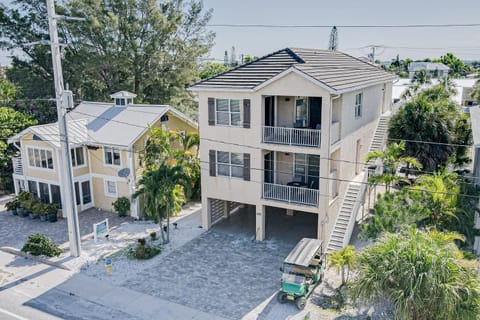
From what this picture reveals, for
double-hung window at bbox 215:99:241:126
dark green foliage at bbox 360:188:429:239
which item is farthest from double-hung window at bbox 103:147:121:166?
dark green foliage at bbox 360:188:429:239

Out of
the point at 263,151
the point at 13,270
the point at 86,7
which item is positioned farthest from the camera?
the point at 86,7

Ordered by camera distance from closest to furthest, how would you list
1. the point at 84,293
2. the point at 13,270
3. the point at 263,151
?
the point at 84,293, the point at 13,270, the point at 263,151

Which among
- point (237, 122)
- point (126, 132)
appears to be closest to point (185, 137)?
point (126, 132)

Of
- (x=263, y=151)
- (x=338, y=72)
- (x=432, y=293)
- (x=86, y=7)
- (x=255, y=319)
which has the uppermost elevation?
(x=86, y=7)

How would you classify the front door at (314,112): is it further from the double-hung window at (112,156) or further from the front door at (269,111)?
the double-hung window at (112,156)

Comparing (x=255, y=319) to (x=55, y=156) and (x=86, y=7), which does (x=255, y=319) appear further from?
(x=86, y=7)

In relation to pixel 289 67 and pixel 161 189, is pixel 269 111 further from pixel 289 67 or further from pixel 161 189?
pixel 161 189

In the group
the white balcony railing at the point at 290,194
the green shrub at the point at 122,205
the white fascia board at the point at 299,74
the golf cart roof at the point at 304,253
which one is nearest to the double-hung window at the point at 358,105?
the white fascia board at the point at 299,74

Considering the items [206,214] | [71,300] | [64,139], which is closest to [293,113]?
[206,214]
